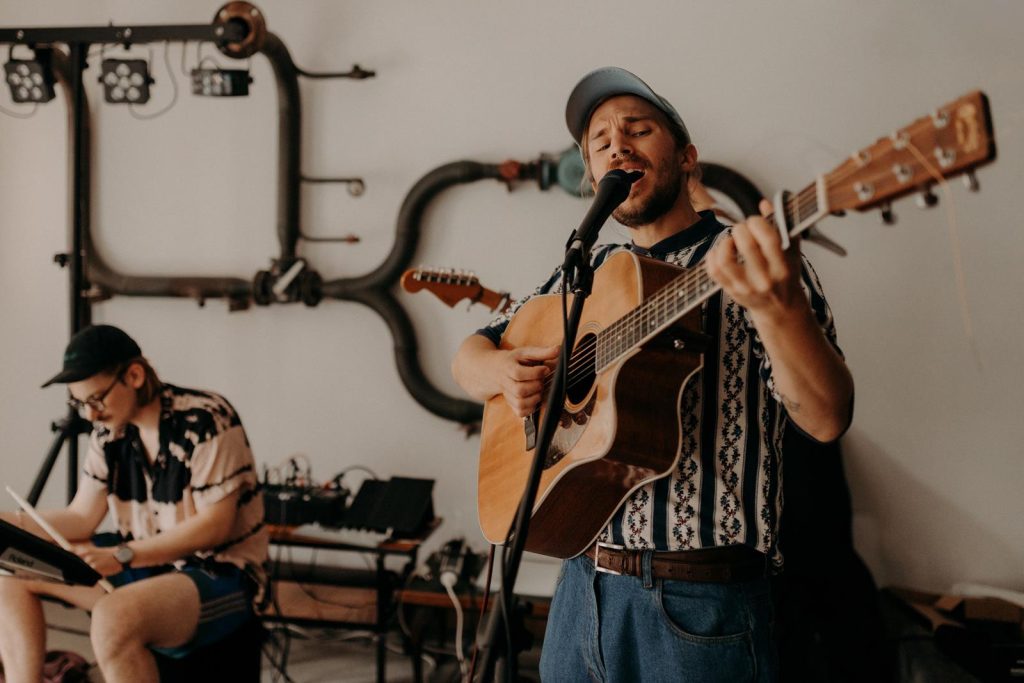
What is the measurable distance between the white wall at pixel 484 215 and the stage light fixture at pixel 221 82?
442 millimetres

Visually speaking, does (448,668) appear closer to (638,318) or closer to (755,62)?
(638,318)

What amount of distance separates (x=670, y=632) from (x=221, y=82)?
3.29 meters

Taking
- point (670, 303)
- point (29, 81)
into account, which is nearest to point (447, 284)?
point (670, 303)

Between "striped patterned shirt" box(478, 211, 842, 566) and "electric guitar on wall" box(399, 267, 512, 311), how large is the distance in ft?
5.65

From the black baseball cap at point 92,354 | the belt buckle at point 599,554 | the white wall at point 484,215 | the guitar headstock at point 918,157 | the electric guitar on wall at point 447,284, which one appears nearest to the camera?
the guitar headstock at point 918,157

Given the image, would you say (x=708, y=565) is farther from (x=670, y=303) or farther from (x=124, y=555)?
(x=124, y=555)

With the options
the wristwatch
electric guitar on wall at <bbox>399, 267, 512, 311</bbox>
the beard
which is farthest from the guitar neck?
the wristwatch

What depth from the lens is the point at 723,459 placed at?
1308 millimetres

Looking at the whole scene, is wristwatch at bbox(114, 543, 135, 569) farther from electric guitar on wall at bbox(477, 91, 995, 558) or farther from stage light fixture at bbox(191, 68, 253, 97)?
stage light fixture at bbox(191, 68, 253, 97)

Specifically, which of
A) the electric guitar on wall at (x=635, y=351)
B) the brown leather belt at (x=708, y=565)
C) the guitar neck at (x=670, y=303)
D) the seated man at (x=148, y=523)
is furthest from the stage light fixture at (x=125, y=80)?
the brown leather belt at (x=708, y=565)

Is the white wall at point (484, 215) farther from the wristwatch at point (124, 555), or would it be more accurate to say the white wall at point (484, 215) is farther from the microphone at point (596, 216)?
the microphone at point (596, 216)

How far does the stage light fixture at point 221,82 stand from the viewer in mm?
3504

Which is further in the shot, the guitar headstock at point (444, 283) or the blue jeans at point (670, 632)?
the guitar headstock at point (444, 283)

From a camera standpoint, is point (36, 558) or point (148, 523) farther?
point (148, 523)
